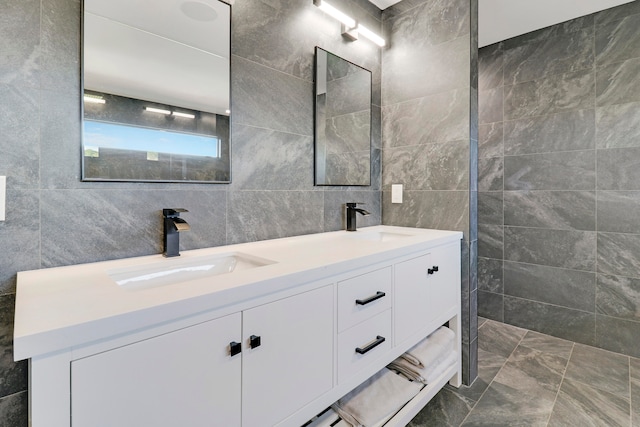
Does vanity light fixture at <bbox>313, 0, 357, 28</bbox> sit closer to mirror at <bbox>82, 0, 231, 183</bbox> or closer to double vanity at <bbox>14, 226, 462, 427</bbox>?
mirror at <bbox>82, 0, 231, 183</bbox>

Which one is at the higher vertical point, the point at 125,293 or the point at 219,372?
the point at 125,293

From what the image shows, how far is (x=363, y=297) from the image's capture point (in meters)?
1.22

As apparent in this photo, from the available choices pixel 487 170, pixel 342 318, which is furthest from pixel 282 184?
pixel 487 170

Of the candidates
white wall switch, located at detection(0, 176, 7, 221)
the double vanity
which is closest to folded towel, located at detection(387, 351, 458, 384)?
the double vanity

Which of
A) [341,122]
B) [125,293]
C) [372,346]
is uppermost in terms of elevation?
[341,122]

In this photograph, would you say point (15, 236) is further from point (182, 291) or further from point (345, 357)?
point (345, 357)

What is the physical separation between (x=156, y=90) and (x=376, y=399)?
5.01 ft

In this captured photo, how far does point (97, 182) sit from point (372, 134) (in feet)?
5.47

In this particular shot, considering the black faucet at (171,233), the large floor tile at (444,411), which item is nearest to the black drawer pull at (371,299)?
the black faucet at (171,233)

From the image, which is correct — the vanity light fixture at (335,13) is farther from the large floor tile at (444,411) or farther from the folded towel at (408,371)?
the large floor tile at (444,411)

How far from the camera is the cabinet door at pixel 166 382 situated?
628mm

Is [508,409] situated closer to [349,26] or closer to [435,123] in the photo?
[435,123]

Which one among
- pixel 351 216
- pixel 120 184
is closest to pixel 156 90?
pixel 120 184

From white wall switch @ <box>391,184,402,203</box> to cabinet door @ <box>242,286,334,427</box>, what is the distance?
130 centimetres
